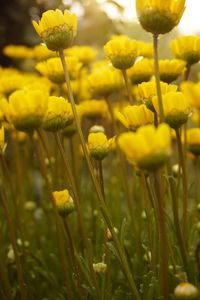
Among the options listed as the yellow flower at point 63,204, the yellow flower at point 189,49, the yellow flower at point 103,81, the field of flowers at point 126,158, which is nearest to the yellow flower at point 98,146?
the field of flowers at point 126,158

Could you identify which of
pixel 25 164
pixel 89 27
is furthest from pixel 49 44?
pixel 89 27

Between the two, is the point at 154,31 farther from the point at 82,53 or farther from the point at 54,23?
Result: the point at 82,53

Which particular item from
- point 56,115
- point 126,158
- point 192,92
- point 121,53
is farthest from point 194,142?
point 192,92

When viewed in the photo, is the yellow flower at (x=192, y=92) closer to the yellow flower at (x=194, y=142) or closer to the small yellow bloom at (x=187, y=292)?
the small yellow bloom at (x=187, y=292)

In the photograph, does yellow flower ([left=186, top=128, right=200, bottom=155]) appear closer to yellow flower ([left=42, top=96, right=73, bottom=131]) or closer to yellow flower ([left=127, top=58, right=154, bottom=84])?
yellow flower ([left=127, top=58, right=154, bottom=84])

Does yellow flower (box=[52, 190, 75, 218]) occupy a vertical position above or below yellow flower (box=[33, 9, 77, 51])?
below

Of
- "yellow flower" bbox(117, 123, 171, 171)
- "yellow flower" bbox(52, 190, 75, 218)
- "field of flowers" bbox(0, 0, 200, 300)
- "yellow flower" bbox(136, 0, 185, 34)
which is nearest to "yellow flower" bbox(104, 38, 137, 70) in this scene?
"field of flowers" bbox(0, 0, 200, 300)
